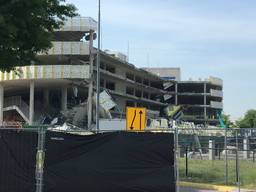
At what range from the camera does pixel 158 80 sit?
11588cm

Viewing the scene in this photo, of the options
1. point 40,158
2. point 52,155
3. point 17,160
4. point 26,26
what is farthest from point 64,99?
point 40,158

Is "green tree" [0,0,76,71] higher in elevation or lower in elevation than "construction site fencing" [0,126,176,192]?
higher

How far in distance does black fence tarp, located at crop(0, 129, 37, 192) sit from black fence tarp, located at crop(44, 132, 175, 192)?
0.43m

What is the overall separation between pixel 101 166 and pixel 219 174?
36.2 ft

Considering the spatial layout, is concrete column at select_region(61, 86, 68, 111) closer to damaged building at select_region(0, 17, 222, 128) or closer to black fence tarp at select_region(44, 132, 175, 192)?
damaged building at select_region(0, 17, 222, 128)

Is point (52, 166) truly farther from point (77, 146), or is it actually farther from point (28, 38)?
point (28, 38)

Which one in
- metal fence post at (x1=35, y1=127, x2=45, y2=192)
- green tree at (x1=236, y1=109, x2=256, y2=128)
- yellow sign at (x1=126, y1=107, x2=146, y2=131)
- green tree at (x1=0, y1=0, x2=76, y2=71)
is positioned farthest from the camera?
green tree at (x1=236, y1=109, x2=256, y2=128)

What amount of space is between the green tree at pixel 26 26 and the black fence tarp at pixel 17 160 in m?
2.98

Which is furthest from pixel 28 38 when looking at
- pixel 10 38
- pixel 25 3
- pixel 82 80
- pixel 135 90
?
pixel 135 90

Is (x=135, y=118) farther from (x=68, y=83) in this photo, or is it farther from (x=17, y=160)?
(x=68, y=83)

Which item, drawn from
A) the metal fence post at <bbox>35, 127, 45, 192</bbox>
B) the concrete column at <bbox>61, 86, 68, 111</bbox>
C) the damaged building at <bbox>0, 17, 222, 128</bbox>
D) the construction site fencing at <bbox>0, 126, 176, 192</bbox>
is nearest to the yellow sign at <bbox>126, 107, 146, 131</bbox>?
the construction site fencing at <bbox>0, 126, 176, 192</bbox>

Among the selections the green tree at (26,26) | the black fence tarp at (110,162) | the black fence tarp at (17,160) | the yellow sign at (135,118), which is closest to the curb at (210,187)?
the yellow sign at (135,118)

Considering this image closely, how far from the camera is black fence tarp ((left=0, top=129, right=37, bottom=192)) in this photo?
13.8 meters

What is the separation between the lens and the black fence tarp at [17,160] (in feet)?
45.3
